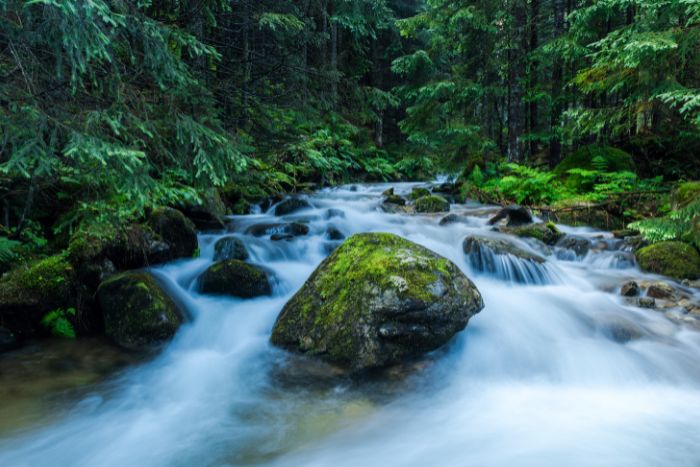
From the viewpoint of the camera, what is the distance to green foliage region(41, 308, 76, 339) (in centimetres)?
512

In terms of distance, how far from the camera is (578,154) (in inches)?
483

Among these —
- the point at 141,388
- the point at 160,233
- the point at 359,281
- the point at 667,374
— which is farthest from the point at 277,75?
the point at 667,374

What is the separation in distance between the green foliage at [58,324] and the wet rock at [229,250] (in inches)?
103

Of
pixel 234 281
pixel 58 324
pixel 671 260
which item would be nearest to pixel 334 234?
pixel 234 281

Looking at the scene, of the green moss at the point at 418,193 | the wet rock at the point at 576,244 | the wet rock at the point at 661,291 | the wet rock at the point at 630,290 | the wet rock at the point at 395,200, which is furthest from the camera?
the green moss at the point at 418,193

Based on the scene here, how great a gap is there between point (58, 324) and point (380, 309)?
163 inches

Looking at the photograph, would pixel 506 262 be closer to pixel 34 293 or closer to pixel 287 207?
pixel 287 207

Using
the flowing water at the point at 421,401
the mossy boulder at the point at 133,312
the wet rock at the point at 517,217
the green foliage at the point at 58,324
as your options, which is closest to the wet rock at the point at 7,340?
the green foliage at the point at 58,324

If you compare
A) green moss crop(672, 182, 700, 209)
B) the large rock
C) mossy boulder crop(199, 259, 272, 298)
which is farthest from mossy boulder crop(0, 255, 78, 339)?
green moss crop(672, 182, 700, 209)

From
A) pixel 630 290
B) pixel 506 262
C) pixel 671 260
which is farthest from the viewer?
pixel 506 262

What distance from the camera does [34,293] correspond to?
4.94m

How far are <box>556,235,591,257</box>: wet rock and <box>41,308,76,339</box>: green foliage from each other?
8608mm

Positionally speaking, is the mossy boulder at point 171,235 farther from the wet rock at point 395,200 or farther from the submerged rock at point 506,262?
the wet rock at point 395,200

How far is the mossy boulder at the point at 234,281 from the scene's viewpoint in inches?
251
